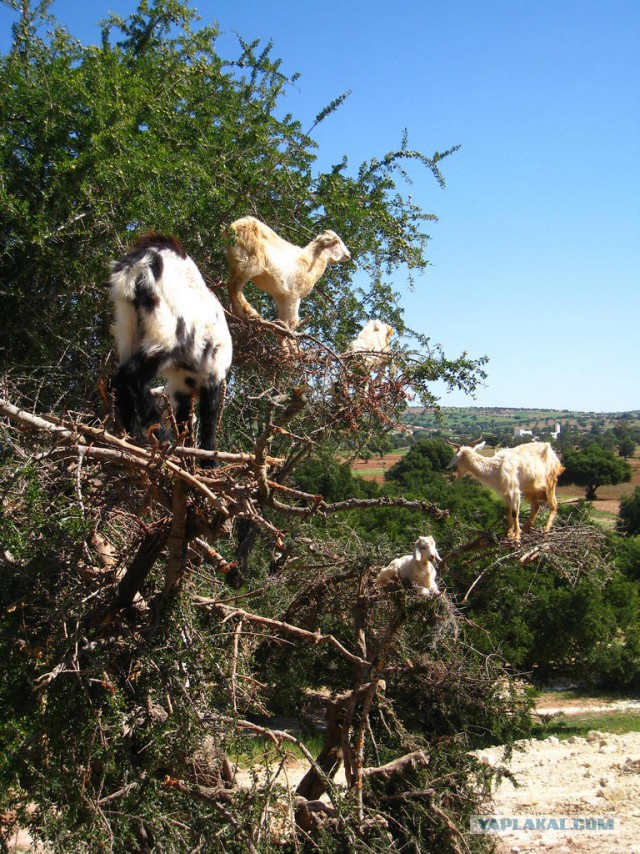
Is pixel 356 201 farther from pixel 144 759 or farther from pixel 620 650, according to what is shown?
pixel 620 650

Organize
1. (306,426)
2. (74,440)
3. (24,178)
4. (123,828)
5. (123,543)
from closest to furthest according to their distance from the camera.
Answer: (74,440) → (123,828) → (123,543) → (24,178) → (306,426)

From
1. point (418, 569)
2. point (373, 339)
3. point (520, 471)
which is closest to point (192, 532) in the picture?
point (418, 569)

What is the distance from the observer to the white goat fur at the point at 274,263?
6.14 m

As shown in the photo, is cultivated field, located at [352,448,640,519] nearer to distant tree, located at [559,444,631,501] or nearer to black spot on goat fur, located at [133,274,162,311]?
distant tree, located at [559,444,631,501]

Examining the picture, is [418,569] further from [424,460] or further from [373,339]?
[424,460]

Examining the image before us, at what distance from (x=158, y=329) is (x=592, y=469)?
110 ft

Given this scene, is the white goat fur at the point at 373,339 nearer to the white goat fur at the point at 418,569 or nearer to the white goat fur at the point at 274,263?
the white goat fur at the point at 274,263

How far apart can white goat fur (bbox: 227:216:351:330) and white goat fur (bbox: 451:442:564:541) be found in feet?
8.30

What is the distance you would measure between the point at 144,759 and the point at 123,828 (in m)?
0.43

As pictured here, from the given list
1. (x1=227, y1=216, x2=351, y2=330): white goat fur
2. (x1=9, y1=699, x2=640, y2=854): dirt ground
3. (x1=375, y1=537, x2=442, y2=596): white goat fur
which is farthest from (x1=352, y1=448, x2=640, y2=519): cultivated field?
(x1=375, y1=537, x2=442, y2=596): white goat fur

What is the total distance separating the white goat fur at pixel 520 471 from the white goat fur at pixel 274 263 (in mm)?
2531

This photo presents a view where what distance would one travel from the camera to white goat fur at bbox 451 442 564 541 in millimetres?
7672

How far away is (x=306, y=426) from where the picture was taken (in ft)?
22.8

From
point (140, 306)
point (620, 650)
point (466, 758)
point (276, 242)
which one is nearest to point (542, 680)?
point (620, 650)
